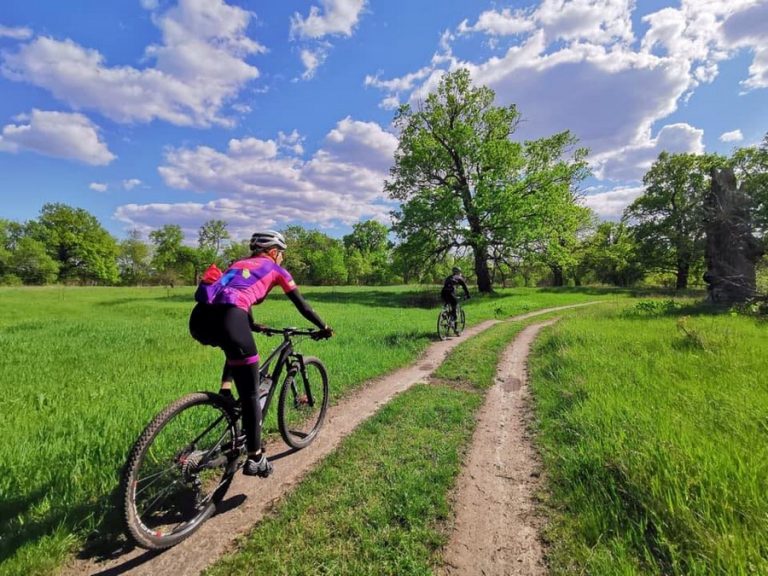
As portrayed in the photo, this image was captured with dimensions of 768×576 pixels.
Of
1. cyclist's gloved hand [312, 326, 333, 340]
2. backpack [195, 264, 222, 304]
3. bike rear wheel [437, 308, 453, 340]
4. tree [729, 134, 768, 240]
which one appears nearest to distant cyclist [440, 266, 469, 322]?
bike rear wheel [437, 308, 453, 340]

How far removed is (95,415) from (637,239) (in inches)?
1889

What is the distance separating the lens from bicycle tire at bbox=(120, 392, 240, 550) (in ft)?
8.87

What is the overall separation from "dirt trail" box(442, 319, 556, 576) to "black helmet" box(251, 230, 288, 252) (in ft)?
11.3

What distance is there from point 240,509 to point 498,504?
2635mm

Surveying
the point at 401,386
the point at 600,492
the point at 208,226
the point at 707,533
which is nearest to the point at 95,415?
the point at 401,386

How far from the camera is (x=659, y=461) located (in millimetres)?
3426

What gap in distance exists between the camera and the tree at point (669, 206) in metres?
35.3

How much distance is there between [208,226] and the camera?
7956 cm

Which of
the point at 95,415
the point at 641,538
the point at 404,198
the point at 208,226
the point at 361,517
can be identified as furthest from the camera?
the point at 208,226

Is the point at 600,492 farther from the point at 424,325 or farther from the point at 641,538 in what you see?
the point at 424,325

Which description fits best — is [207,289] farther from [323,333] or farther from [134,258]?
[134,258]

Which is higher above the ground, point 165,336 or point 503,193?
point 503,193

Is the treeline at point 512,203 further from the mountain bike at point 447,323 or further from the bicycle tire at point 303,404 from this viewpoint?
the bicycle tire at point 303,404

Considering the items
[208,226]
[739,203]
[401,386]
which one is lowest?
[401,386]
